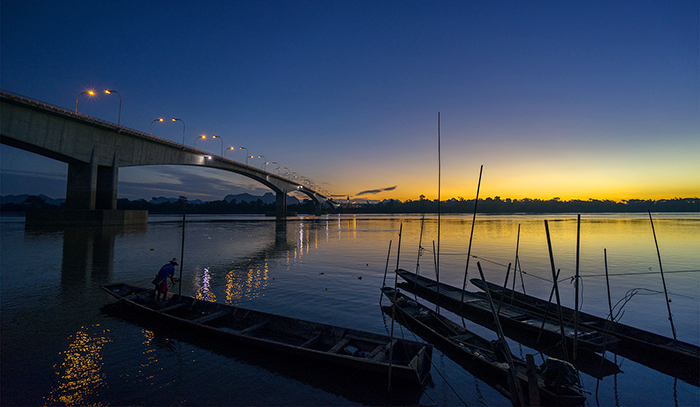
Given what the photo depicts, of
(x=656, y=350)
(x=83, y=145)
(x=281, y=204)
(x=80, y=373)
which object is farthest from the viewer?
(x=281, y=204)

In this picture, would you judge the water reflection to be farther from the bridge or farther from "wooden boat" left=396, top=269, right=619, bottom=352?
the bridge

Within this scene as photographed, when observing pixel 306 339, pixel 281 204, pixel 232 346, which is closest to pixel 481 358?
pixel 306 339

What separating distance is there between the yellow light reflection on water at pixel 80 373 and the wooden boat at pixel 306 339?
5.73ft

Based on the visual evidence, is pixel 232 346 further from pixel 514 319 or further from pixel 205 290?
pixel 514 319

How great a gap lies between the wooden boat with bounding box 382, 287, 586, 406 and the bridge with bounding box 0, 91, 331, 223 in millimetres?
47329

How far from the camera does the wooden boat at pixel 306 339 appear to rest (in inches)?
264

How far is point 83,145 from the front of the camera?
42188mm

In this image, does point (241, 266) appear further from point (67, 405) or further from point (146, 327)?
point (67, 405)

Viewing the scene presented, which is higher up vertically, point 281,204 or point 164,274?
point 281,204

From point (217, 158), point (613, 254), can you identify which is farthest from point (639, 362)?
point (217, 158)

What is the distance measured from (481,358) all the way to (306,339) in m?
4.36

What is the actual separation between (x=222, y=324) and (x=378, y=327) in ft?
16.2

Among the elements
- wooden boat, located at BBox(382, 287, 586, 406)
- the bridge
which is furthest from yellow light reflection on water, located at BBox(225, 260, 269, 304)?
the bridge

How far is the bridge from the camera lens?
35.2 meters
